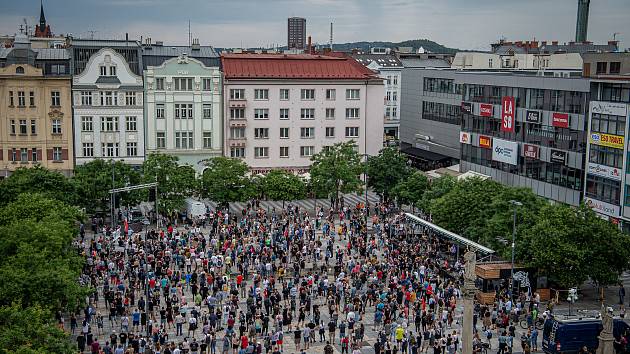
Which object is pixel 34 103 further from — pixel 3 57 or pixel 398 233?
pixel 398 233

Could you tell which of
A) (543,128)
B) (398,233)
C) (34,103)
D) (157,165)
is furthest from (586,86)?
(34,103)

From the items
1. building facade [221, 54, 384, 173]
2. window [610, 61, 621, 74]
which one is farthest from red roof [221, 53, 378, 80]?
window [610, 61, 621, 74]

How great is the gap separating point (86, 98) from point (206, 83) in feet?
40.9

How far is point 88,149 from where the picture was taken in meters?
77.8

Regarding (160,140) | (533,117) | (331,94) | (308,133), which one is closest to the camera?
(533,117)

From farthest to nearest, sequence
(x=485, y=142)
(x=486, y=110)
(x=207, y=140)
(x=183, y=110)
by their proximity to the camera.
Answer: (x=207, y=140) → (x=183, y=110) → (x=485, y=142) → (x=486, y=110)

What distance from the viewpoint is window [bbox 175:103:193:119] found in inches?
3157

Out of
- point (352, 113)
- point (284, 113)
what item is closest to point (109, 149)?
point (284, 113)

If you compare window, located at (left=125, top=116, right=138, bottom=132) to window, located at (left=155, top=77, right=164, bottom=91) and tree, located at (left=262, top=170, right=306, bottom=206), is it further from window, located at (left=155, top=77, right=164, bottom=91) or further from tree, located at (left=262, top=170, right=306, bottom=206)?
tree, located at (left=262, top=170, right=306, bottom=206)

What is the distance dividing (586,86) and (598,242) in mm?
20681

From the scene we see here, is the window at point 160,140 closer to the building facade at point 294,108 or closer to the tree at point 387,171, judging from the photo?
the building facade at point 294,108

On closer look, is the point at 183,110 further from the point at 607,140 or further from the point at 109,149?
the point at 607,140

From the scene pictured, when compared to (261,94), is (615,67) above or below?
above

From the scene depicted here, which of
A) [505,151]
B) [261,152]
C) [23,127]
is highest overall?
[23,127]
